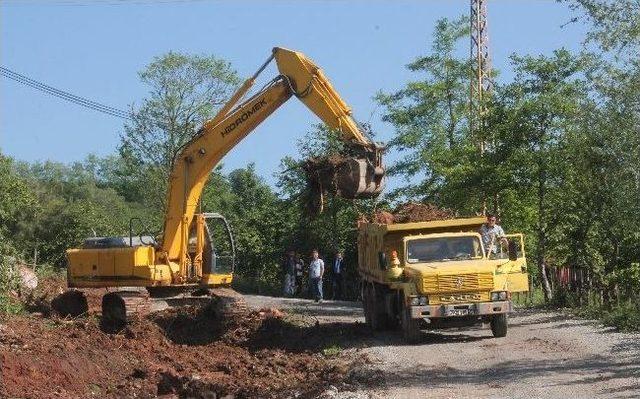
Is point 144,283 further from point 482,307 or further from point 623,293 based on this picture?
point 623,293

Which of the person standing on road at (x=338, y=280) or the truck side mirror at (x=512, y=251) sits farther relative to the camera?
the person standing on road at (x=338, y=280)

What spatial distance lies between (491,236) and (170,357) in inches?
283

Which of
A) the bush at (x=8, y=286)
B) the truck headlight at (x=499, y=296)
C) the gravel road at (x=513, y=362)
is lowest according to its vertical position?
the gravel road at (x=513, y=362)

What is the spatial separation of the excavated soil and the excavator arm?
2.24 m

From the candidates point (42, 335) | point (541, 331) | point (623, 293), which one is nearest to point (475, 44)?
point (623, 293)

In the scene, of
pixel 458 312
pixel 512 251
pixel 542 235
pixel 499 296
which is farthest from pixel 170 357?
pixel 542 235

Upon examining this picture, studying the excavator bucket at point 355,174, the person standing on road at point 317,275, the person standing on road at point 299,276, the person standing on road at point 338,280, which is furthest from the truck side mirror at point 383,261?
the person standing on road at point 299,276

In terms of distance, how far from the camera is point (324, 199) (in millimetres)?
25125

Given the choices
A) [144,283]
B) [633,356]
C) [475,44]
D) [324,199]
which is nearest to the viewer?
[633,356]

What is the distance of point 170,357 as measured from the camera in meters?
23.7

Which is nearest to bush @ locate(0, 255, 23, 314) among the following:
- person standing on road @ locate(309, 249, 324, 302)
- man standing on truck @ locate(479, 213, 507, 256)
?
man standing on truck @ locate(479, 213, 507, 256)

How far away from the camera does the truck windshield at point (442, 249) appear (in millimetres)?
22703

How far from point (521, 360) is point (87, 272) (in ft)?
43.2

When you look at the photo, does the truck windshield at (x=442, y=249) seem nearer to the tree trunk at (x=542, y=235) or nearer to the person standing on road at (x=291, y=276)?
the tree trunk at (x=542, y=235)
